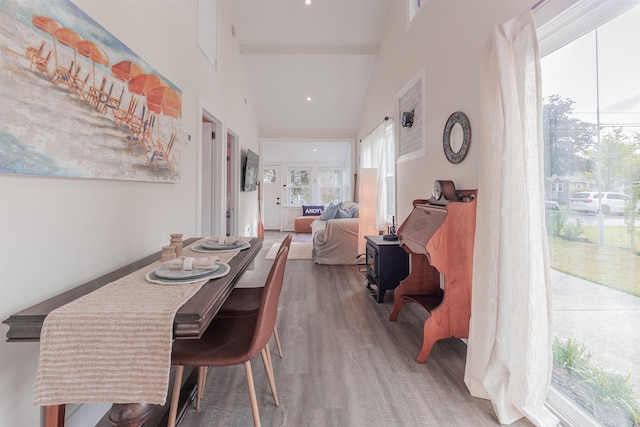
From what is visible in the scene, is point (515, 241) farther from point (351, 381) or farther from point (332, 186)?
point (332, 186)

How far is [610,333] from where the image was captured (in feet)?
4.07

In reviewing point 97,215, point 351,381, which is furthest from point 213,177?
point 351,381

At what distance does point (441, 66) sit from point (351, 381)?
8.28ft

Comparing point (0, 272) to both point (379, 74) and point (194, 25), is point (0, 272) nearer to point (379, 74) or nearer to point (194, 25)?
point (194, 25)

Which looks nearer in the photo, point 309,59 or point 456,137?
point 456,137

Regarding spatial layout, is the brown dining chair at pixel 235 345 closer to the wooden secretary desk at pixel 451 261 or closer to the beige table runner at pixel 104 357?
the beige table runner at pixel 104 357

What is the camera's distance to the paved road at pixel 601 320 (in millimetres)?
1158

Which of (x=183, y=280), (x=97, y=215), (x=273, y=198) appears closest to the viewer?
(x=183, y=280)

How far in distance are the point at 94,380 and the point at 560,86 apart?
2.34 m

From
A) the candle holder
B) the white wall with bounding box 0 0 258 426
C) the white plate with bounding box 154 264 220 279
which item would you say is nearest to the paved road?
the white plate with bounding box 154 264 220 279

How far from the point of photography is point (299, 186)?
923 centimetres

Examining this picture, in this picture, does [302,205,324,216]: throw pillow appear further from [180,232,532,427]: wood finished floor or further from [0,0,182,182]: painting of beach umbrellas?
[0,0,182,182]: painting of beach umbrellas

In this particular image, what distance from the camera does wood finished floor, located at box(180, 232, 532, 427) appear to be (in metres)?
1.42

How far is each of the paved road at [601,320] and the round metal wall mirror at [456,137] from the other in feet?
3.28
